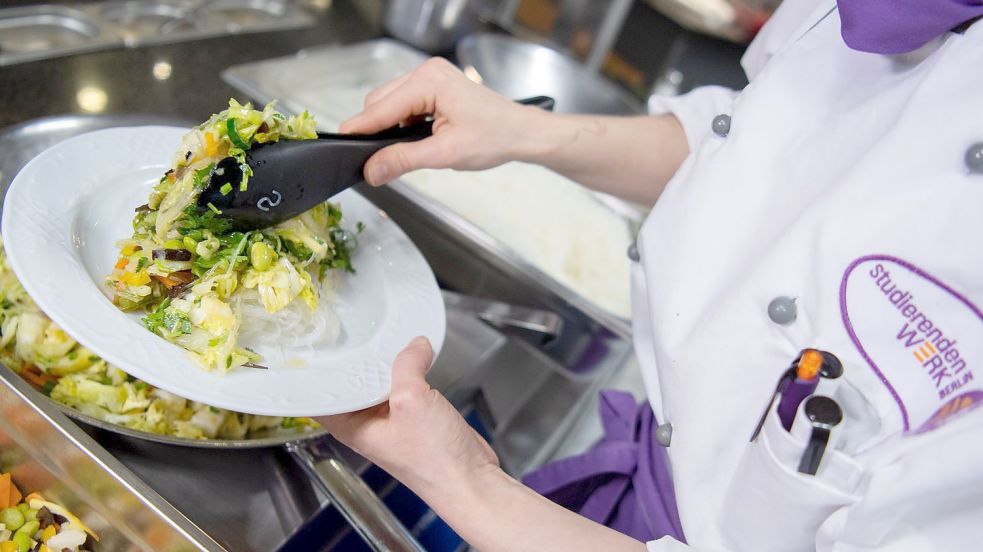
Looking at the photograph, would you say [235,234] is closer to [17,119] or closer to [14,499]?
[14,499]

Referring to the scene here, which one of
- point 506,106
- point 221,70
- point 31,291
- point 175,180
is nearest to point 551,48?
point 221,70

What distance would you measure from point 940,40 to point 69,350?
4.16 feet

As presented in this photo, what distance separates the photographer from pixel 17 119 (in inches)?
57.2

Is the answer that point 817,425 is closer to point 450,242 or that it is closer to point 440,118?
point 440,118

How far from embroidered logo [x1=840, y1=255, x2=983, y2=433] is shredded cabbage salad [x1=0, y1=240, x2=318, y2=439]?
2.93ft

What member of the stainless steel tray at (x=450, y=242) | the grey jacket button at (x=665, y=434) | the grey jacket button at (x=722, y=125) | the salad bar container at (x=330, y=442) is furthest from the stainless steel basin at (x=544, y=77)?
the grey jacket button at (x=665, y=434)

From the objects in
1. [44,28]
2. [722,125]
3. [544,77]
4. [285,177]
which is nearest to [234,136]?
[285,177]

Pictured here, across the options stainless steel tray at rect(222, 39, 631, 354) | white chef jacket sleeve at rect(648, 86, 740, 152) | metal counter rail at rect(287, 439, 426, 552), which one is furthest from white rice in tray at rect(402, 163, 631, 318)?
metal counter rail at rect(287, 439, 426, 552)

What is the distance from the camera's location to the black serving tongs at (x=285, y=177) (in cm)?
93

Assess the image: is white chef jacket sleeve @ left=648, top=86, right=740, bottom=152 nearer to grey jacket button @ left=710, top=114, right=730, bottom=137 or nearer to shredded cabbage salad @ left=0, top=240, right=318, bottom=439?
grey jacket button @ left=710, top=114, right=730, bottom=137

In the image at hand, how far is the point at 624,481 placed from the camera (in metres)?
1.17

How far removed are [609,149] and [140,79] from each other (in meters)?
1.19

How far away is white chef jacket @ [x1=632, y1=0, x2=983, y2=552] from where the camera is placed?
737 mm

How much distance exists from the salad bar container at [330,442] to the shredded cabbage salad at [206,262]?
0.55ft
